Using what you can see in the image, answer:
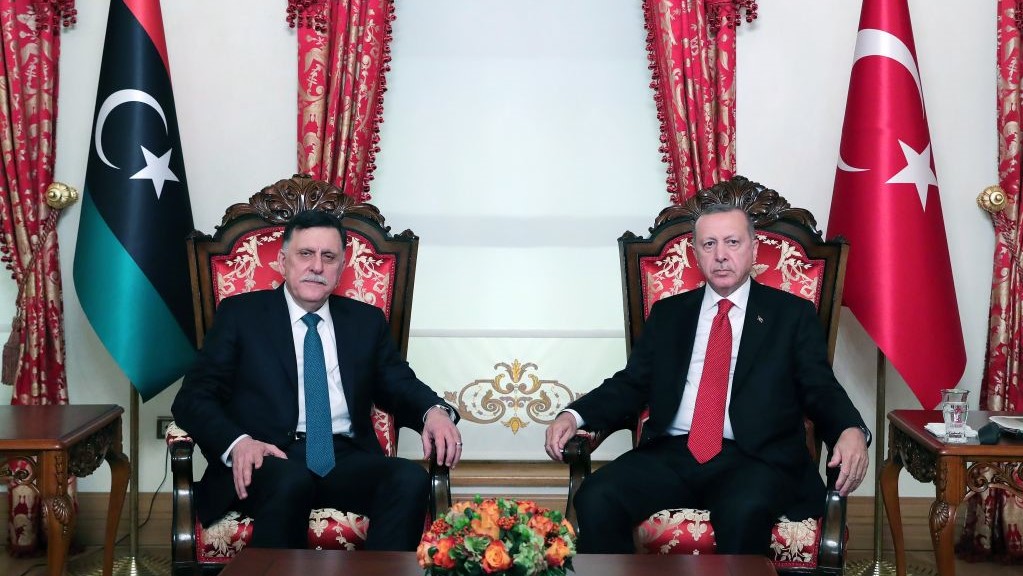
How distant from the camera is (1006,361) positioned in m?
3.47

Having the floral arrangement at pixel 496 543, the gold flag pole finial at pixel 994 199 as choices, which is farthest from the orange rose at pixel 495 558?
the gold flag pole finial at pixel 994 199

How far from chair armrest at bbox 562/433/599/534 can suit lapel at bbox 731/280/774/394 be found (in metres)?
0.46

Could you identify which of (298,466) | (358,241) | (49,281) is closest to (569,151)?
(358,241)

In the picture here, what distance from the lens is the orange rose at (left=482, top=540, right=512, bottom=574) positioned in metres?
1.48

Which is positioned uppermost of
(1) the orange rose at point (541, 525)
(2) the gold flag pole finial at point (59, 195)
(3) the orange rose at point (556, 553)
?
(2) the gold flag pole finial at point (59, 195)

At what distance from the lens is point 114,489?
9.68 feet

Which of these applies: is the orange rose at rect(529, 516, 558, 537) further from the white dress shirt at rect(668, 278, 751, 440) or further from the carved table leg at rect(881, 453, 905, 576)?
the carved table leg at rect(881, 453, 905, 576)

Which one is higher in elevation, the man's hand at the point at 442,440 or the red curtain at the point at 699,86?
the red curtain at the point at 699,86

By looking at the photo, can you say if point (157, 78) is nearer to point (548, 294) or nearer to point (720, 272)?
point (548, 294)

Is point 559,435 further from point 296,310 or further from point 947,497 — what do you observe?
point 947,497

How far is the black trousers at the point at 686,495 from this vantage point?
231 centimetres

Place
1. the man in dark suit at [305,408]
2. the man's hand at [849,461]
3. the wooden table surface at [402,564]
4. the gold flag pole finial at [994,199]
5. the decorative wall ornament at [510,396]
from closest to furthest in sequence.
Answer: the wooden table surface at [402,564], the man's hand at [849,461], the man in dark suit at [305,408], the gold flag pole finial at [994,199], the decorative wall ornament at [510,396]

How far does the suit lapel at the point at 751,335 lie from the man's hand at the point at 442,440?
0.78 m

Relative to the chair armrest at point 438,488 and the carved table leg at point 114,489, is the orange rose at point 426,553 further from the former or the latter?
the carved table leg at point 114,489
